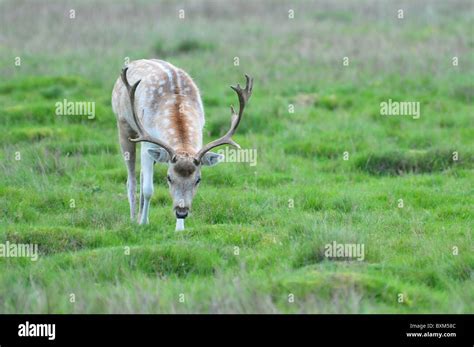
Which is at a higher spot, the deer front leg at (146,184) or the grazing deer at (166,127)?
the grazing deer at (166,127)

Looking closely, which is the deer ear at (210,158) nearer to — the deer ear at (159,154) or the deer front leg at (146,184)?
the deer ear at (159,154)

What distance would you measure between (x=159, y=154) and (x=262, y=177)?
9.21ft

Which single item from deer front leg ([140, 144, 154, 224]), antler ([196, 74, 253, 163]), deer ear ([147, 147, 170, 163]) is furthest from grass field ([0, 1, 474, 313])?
antler ([196, 74, 253, 163])

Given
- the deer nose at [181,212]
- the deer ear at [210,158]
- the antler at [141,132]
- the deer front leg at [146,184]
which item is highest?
the antler at [141,132]

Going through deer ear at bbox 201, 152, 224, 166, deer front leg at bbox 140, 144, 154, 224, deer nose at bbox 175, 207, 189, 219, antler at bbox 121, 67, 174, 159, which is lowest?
deer nose at bbox 175, 207, 189, 219

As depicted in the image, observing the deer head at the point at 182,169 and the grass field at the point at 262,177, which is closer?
the grass field at the point at 262,177

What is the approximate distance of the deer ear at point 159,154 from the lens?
905cm

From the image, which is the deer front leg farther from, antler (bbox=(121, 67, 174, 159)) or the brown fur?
the brown fur

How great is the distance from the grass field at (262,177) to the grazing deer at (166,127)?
0.49m

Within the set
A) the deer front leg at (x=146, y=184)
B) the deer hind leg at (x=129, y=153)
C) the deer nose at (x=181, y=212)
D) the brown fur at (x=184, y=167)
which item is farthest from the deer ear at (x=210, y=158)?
the deer hind leg at (x=129, y=153)

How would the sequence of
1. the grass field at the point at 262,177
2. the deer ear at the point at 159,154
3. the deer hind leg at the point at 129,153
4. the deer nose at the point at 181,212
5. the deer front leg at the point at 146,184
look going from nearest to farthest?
the grass field at the point at 262,177 < the deer nose at the point at 181,212 < the deer ear at the point at 159,154 < the deer front leg at the point at 146,184 < the deer hind leg at the point at 129,153

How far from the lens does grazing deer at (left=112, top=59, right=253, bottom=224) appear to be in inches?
352

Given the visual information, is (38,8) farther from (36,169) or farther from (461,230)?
(461,230)

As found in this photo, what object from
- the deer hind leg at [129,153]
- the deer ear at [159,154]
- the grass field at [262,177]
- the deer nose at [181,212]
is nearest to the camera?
the grass field at [262,177]
